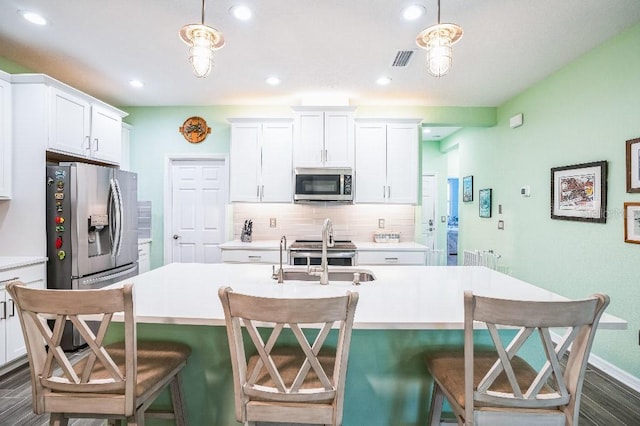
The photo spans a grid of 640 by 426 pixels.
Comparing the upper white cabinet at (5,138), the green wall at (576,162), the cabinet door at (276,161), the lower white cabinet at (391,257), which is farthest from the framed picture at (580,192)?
the upper white cabinet at (5,138)

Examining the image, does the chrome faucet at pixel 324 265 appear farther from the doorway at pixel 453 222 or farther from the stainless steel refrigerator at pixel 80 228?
the doorway at pixel 453 222

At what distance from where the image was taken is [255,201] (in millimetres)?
4281

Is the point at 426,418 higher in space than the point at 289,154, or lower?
lower

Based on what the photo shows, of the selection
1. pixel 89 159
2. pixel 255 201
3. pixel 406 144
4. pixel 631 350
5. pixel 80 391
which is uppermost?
pixel 406 144

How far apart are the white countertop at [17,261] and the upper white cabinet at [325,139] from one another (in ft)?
8.66

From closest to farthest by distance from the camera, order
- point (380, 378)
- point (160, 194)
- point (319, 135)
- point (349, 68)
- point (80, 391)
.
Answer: point (80, 391) < point (380, 378) < point (349, 68) < point (319, 135) < point (160, 194)

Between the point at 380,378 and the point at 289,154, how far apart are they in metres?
3.09

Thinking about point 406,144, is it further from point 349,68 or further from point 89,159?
point 89,159

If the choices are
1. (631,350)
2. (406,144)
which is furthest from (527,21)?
(631,350)

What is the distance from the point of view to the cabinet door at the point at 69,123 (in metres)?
3.07

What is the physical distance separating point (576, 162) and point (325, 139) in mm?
2562

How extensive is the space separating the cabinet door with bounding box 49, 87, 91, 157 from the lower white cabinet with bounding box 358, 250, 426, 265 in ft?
10.3

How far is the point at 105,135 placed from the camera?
3.79 meters

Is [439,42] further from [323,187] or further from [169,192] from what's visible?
[169,192]
